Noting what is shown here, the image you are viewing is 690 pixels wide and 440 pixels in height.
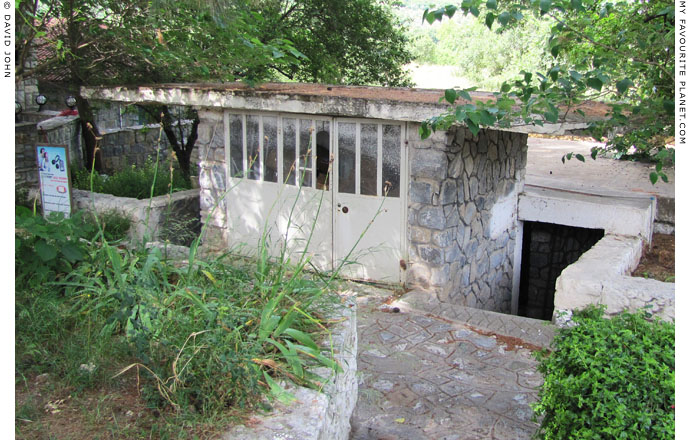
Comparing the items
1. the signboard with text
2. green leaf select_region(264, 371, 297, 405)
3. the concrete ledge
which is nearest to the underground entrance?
the concrete ledge

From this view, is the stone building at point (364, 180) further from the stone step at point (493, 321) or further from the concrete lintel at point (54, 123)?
the concrete lintel at point (54, 123)

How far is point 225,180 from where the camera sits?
8.15 meters

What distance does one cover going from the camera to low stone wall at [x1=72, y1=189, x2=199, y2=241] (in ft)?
26.1

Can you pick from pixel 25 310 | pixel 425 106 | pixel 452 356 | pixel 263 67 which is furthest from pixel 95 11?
pixel 452 356

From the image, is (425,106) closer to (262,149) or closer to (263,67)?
(262,149)

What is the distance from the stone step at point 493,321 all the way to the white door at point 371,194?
2.25 ft

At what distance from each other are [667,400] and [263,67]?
7.59 metres

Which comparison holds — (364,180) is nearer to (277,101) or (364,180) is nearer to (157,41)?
(277,101)

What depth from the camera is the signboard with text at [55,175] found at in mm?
6566

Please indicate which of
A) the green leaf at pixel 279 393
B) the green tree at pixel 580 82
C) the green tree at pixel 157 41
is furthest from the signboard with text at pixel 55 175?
the green leaf at pixel 279 393

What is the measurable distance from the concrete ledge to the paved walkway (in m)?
0.41

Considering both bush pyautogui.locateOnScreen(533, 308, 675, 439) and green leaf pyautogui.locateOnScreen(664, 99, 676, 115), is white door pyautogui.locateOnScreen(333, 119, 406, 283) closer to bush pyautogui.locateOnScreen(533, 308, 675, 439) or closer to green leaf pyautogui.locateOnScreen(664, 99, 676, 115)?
green leaf pyautogui.locateOnScreen(664, 99, 676, 115)

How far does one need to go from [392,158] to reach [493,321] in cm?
215

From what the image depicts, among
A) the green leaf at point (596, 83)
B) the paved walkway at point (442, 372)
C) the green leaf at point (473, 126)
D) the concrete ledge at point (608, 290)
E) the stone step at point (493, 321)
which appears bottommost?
the paved walkway at point (442, 372)
